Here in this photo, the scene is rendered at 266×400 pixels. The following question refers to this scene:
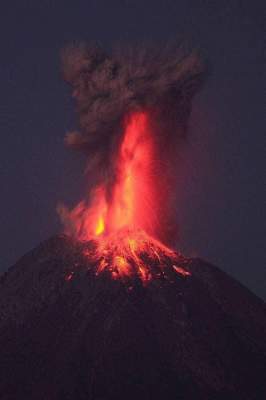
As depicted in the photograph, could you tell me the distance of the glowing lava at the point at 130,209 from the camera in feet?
113

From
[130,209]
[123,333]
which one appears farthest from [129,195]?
[123,333]

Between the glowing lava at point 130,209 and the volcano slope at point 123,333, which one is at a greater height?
the glowing lava at point 130,209

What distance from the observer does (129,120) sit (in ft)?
121

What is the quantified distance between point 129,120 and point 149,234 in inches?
281

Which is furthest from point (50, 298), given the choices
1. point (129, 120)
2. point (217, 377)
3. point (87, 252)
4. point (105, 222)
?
point (129, 120)

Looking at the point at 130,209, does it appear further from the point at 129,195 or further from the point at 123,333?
the point at 123,333

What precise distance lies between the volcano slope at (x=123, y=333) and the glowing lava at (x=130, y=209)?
118 cm

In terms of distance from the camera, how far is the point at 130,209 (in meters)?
36.1

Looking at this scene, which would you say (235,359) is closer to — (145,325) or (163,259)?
(145,325)

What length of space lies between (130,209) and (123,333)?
993 centimetres

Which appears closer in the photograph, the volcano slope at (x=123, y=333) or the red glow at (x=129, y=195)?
the volcano slope at (x=123, y=333)

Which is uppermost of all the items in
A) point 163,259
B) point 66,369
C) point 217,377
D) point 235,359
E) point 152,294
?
point 163,259

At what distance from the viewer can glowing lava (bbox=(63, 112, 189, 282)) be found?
34562mm

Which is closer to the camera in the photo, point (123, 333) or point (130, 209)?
point (123, 333)
